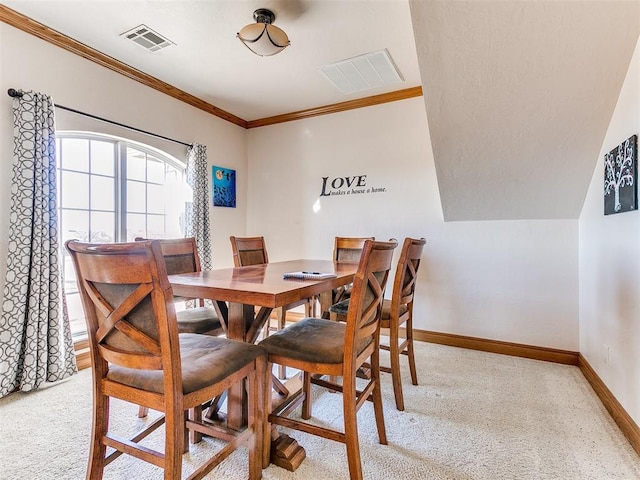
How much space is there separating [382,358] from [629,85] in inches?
96.6

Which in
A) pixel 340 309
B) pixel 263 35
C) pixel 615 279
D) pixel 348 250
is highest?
pixel 263 35

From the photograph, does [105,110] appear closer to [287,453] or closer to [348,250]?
[348,250]

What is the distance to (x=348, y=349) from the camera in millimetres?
1373

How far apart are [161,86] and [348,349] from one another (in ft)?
10.5

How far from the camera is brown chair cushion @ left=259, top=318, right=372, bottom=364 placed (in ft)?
4.67

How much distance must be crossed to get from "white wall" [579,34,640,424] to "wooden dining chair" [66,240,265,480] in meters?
1.98

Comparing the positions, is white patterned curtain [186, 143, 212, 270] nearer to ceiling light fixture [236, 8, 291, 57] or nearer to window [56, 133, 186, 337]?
window [56, 133, 186, 337]

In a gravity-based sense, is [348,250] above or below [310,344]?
above

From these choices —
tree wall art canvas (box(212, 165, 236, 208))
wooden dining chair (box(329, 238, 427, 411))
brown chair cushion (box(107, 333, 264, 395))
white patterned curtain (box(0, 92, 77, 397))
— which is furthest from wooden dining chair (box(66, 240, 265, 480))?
tree wall art canvas (box(212, 165, 236, 208))

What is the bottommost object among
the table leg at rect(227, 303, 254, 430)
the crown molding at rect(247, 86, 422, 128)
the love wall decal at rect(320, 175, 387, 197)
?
the table leg at rect(227, 303, 254, 430)

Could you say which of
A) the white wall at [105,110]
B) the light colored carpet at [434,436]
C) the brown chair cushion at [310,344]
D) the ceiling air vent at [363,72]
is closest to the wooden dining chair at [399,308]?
the light colored carpet at [434,436]

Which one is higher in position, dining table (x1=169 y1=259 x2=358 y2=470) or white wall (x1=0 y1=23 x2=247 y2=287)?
white wall (x1=0 y1=23 x2=247 y2=287)

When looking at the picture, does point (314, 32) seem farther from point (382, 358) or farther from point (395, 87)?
point (382, 358)

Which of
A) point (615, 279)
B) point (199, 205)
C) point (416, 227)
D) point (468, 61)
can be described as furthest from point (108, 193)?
point (615, 279)
